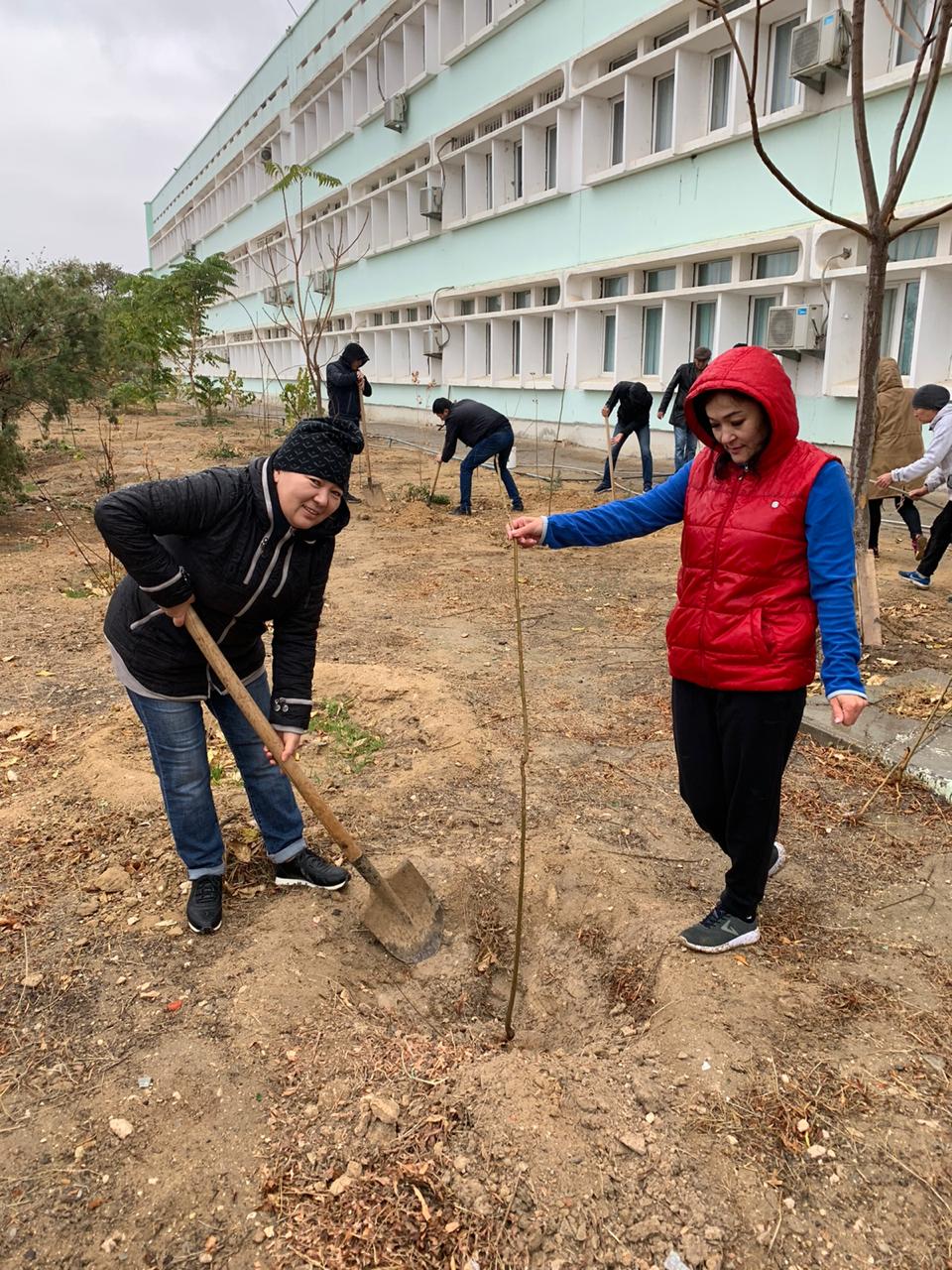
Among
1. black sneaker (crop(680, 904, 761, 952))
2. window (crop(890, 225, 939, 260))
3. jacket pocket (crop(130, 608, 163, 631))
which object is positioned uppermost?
window (crop(890, 225, 939, 260))

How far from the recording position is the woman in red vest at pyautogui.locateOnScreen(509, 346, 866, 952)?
82.7 inches

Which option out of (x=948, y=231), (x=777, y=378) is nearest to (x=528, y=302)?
(x=948, y=231)

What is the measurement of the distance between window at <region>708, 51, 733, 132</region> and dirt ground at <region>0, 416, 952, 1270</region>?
35.4 ft

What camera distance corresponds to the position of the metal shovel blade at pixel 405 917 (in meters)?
2.76

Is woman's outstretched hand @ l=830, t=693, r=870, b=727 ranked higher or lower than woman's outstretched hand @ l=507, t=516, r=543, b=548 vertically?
lower

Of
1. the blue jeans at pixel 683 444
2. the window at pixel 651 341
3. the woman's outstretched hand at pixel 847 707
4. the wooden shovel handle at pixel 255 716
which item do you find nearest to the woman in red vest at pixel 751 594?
the woman's outstretched hand at pixel 847 707

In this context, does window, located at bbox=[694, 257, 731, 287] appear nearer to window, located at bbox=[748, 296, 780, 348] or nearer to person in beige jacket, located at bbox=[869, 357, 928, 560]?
window, located at bbox=[748, 296, 780, 348]

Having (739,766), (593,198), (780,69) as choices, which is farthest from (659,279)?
(739,766)

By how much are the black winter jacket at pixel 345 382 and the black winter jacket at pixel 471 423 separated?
4.31 feet

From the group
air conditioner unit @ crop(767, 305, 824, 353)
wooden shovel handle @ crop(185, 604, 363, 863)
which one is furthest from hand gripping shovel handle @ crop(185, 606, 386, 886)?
air conditioner unit @ crop(767, 305, 824, 353)

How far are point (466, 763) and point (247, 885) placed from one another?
3.86 ft

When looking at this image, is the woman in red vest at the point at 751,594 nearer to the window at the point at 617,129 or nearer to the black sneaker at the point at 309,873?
the black sneaker at the point at 309,873

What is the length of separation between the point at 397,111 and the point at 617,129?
337 inches

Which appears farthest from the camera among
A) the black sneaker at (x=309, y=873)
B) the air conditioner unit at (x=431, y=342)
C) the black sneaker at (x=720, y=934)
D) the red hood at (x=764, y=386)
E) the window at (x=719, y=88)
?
the air conditioner unit at (x=431, y=342)
